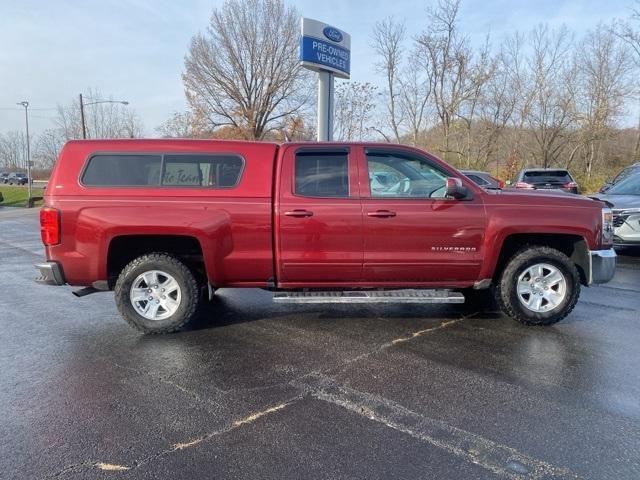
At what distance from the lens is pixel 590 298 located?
6.27 metres

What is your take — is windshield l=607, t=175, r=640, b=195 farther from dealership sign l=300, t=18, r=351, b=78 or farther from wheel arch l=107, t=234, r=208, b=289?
dealership sign l=300, t=18, r=351, b=78

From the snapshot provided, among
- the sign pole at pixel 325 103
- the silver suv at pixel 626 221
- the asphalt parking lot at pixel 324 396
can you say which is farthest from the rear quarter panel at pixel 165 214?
the sign pole at pixel 325 103

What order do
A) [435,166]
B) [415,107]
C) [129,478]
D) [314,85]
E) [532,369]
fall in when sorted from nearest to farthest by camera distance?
[129,478] → [532,369] → [435,166] → [415,107] → [314,85]

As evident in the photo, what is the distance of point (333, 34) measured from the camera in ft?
59.3

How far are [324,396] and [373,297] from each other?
59.8 inches

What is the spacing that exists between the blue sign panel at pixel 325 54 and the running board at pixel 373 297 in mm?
14507

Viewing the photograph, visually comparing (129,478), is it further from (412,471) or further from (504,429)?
(504,429)

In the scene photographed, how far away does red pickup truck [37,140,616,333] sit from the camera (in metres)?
4.70

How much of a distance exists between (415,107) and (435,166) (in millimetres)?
A: 29291

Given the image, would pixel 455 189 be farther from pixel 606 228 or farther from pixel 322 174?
pixel 606 228

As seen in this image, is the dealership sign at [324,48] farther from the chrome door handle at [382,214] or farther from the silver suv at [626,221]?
the chrome door handle at [382,214]

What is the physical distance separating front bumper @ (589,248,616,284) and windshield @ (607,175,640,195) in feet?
18.8

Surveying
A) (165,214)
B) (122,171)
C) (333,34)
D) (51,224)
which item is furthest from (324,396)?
(333,34)

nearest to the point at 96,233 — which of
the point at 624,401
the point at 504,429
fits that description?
the point at 504,429
